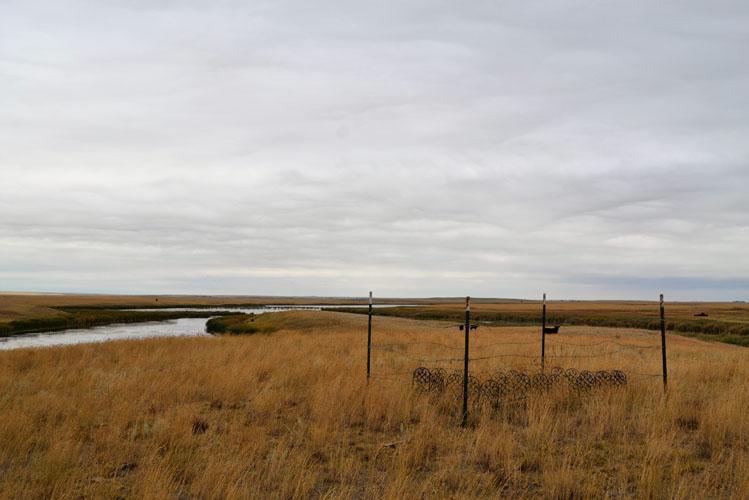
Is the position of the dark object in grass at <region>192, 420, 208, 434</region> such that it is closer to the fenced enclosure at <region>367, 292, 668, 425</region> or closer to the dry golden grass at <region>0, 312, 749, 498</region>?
the dry golden grass at <region>0, 312, 749, 498</region>

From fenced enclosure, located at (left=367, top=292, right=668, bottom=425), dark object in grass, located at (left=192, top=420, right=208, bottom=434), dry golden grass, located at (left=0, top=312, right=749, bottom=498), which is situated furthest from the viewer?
fenced enclosure, located at (left=367, top=292, right=668, bottom=425)

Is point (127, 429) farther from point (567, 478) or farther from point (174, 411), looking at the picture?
point (567, 478)

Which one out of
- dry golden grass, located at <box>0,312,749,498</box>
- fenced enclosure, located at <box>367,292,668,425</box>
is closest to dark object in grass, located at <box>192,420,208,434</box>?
dry golden grass, located at <box>0,312,749,498</box>

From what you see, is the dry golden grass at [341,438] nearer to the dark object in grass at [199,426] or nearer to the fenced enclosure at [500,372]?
the dark object in grass at [199,426]

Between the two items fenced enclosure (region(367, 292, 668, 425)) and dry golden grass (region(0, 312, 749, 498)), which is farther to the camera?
fenced enclosure (region(367, 292, 668, 425))

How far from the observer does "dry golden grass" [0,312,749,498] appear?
20.3ft

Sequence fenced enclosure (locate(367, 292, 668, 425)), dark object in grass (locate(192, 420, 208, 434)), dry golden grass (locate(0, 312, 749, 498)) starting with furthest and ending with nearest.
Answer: fenced enclosure (locate(367, 292, 668, 425)), dark object in grass (locate(192, 420, 208, 434)), dry golden grass (locate(0, 312, 749, 498))

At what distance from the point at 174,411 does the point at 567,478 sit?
685cm

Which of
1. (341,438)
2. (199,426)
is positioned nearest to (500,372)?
(341,438)

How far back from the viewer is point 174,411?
379 inches

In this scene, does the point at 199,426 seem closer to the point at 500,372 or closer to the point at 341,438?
the point at 341,438

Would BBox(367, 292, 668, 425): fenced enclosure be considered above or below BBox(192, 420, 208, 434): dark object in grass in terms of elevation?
above

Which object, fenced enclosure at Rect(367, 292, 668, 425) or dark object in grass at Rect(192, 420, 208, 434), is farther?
fenced enclosure at Rect(367, 292, 668, 425)

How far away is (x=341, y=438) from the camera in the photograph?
841 centimetres
